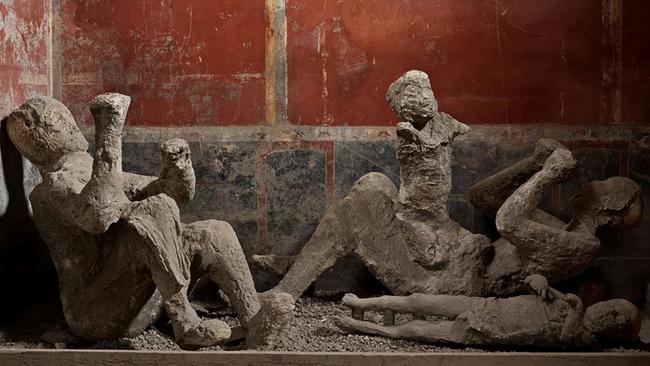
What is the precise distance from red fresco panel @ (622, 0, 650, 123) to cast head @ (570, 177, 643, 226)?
709 millimetres

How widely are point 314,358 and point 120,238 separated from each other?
1.05 metres

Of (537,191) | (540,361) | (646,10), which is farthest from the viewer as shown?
(646,10)

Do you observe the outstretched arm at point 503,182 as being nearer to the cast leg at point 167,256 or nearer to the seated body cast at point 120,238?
the seated body cast at point 120,238

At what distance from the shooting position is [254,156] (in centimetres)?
543

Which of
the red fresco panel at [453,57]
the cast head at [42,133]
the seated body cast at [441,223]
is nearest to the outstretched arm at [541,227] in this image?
the seated body cast at [441,223]

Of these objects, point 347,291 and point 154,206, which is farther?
point 347,291

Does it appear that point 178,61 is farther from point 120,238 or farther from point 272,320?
point 272,320

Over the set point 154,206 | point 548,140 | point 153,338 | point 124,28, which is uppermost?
point 124,28

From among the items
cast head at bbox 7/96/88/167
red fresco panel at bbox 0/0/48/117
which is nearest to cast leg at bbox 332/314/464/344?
cast head at bbox 7/96/88/167

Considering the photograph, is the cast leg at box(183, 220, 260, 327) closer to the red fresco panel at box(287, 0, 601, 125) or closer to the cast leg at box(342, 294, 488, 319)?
the cast leg at box(342, 294, 488, 319)

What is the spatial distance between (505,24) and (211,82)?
5.17ft

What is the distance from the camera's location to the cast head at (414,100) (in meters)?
4.73

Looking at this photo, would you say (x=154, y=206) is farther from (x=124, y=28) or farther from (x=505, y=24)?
(x=505, y=24)

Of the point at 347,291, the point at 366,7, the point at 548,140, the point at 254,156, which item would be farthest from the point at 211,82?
the point at 548,140
